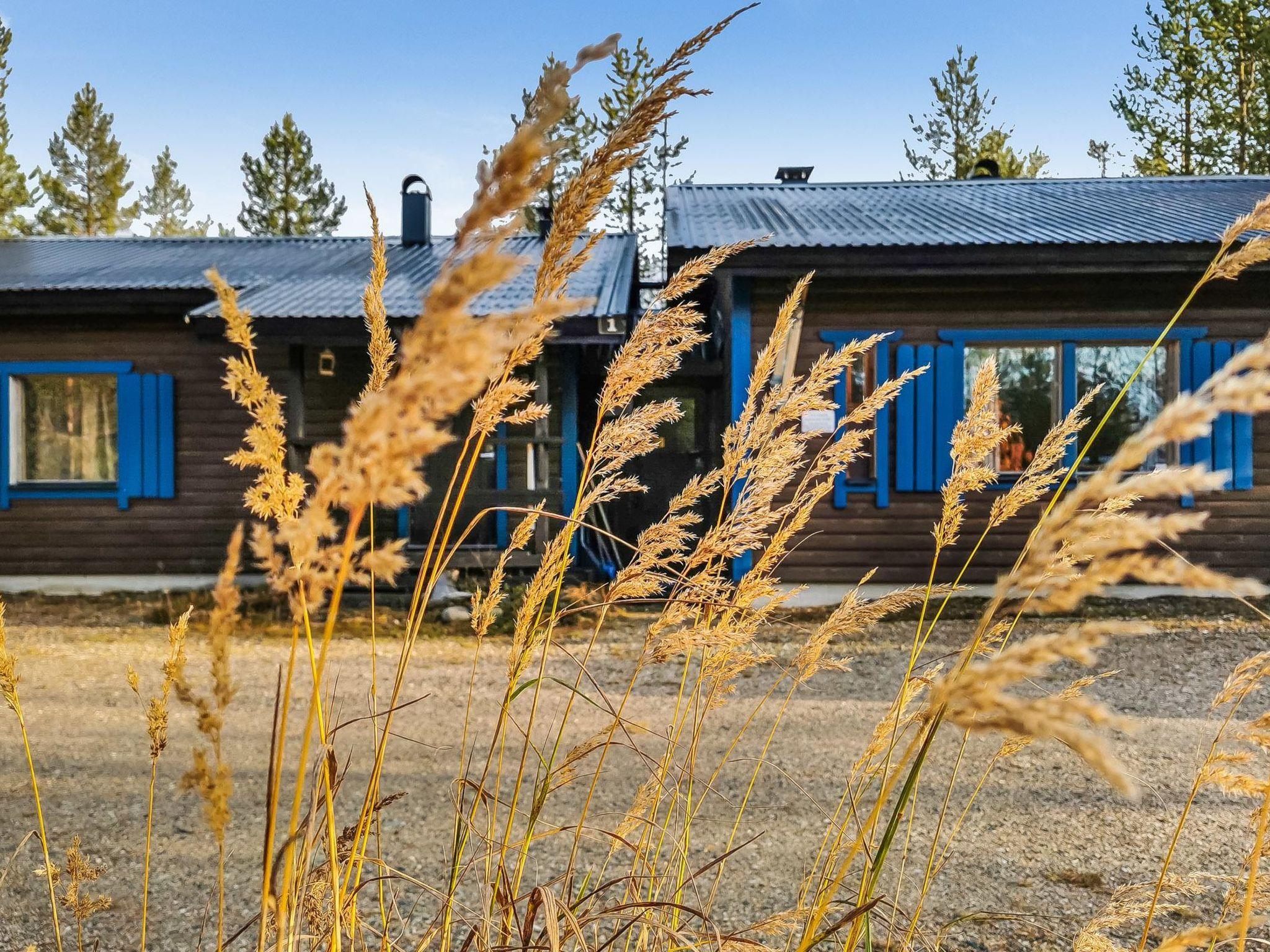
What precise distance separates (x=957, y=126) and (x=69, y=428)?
27.9 meters

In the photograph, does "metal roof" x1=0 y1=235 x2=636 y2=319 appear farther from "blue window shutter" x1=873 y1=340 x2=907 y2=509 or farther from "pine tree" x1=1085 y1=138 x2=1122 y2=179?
"pine tree" x1=1085 y1=138 x2=1122 y2=179

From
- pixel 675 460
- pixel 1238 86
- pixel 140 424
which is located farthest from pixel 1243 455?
pixel 1238 86

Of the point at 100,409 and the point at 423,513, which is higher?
the point at 100,409

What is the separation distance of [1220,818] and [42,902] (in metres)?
3.83

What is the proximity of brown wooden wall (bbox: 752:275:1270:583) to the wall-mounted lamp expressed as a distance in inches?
180

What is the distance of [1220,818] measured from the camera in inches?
124

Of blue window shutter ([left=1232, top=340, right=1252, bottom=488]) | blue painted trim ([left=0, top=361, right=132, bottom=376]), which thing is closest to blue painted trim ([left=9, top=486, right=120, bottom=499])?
blue painted trim ([left=0, top=361, right=132, bottom=376])

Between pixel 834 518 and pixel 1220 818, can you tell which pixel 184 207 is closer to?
pixel 834 518

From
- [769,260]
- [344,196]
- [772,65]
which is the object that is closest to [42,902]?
[769,260]

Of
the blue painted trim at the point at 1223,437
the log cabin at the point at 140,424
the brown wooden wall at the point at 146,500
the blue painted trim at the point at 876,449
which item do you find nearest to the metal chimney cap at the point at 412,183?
the log cabin at the point at 140,424

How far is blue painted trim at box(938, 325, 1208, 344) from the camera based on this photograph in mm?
8258

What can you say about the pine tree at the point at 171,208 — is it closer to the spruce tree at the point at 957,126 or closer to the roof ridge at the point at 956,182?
the spruce tree at the point at 957,126

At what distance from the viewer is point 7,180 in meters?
21.5

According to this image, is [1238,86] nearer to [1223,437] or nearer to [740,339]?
[1223,437]
